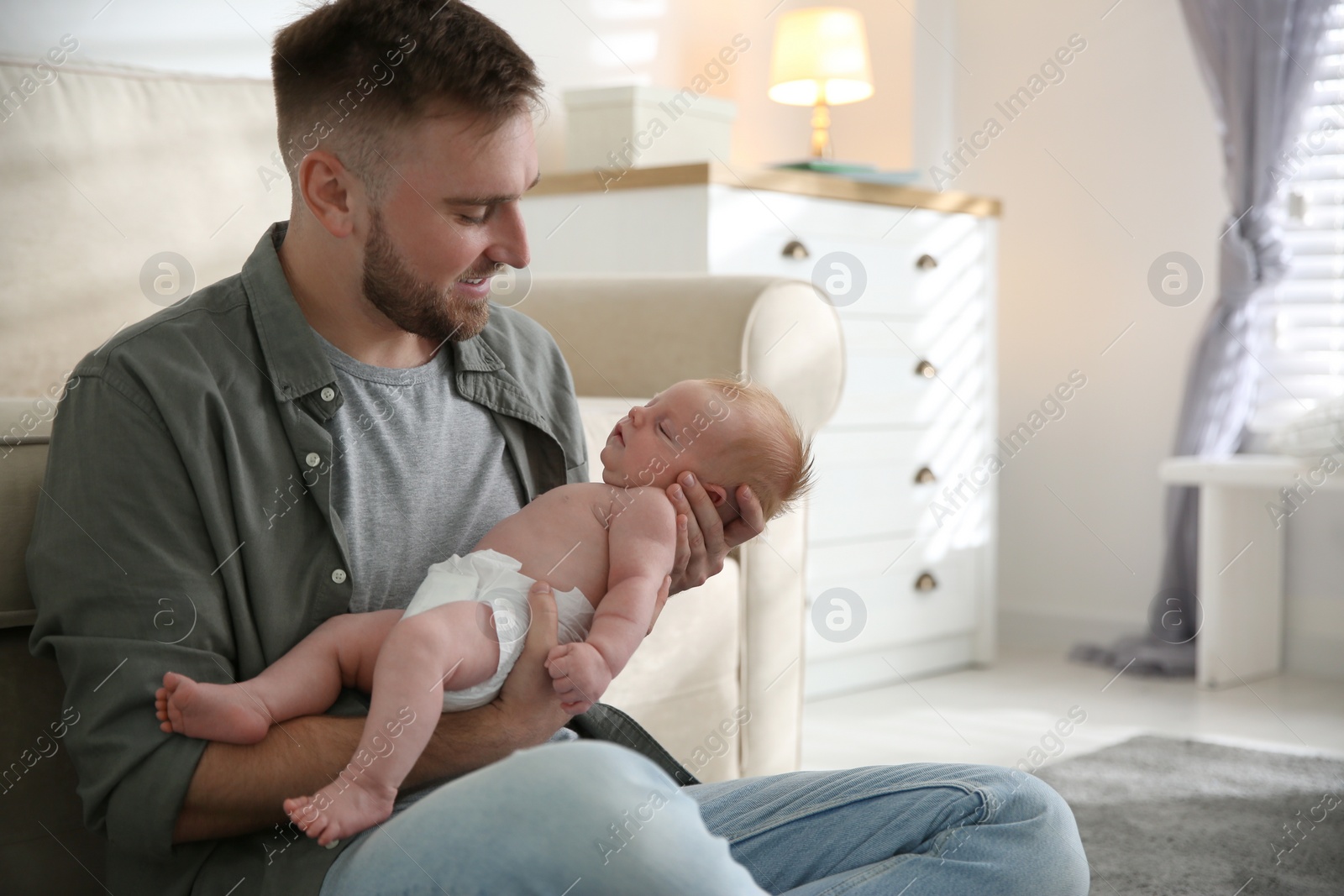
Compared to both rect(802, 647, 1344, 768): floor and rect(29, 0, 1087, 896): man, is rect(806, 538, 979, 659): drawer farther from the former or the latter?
rect(29, 0, 1087, 896): man

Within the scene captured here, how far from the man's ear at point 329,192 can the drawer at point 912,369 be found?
176cm

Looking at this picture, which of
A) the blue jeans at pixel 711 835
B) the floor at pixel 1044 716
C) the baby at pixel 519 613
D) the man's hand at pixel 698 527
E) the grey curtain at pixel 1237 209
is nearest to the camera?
the blue jeans at pixel 711 835

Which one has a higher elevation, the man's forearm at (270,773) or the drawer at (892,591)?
the man's forearm at (270,773)

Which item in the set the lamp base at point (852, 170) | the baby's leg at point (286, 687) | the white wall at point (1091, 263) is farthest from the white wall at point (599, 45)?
the baby's leg at point (286, 687)

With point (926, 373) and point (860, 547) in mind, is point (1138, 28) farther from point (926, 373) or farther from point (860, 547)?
point (860, 547)

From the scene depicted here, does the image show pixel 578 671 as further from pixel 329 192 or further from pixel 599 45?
pixel 599 45

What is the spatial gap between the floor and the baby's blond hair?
3.77 feet

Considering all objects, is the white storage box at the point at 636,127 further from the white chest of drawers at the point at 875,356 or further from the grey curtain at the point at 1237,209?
the grey curtain at the point at 1237,209

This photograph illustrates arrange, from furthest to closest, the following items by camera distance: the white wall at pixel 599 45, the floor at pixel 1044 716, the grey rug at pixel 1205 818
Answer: the floor at pixel 1044 716, the white wall at pixel 599 45, the grey rug at pixel 1205 818

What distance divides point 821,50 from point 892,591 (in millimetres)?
1347

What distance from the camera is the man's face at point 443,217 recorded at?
1.02 metres

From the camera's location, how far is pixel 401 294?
1.04 meters

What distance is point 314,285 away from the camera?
1.07 metres

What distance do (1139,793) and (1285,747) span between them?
20.2 inches
